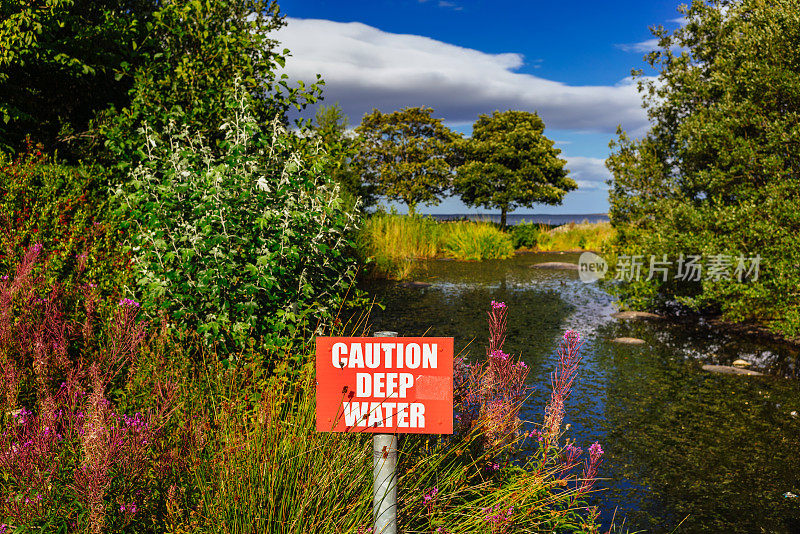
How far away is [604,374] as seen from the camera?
766 cm

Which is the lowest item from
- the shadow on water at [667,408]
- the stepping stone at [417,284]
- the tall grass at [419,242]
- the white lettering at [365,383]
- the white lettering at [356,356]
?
the shadow on water at [667,408]

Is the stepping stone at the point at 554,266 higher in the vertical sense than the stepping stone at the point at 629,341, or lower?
higher

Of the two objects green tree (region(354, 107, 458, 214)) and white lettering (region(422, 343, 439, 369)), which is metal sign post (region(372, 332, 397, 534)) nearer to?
white lettering (region(422, 343, 439, 369))

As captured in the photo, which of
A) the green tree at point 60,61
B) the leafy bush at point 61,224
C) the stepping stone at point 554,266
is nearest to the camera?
the leafy bush at point 61,224

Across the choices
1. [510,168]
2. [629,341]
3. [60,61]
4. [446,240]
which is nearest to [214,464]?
[629,341]

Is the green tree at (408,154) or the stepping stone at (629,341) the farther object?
the green tree at (408,154)

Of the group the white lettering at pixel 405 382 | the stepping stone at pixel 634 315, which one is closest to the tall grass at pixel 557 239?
the stepping stone at pixel 634 315

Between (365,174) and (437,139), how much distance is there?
6.80 meters

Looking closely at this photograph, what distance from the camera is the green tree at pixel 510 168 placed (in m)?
41.9

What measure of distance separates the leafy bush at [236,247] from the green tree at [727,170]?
7.39 meters

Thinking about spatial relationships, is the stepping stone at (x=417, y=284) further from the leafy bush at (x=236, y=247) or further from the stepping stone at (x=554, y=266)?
the leafy bush at (x=236, y=247)

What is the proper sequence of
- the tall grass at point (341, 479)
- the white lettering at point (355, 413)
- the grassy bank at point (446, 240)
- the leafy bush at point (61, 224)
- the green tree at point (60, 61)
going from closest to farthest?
the white lettering at point (355, 413), the tall grass at point (341, 479), the leafy bush at point (61, 224), the green tree at point (60, 61), the grassy bank at point (446, 240)

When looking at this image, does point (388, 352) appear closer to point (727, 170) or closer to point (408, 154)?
point (727, 170)

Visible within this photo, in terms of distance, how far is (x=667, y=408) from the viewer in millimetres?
6406
